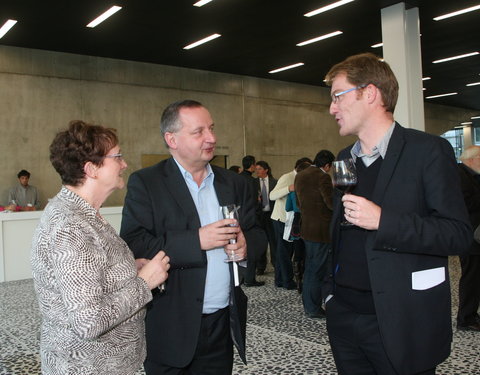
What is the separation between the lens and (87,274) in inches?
58.1

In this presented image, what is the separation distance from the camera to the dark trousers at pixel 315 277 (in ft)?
16.3

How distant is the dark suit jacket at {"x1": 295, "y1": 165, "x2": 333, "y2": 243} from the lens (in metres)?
4.92

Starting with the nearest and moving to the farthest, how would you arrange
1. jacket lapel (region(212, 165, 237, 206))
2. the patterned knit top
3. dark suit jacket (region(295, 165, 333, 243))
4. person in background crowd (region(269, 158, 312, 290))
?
1. the patterned knit top
2. jacket lapel (region(212, 165, 237, 206))
3. dark suit jacket (region(295, 165, 333, 243))
4. person in background crowd (region(269, 158, 312, 290))

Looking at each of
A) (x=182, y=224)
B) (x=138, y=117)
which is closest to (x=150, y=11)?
(x=138, y=117)

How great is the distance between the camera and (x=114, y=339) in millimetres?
1629

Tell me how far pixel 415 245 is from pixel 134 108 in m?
11.4

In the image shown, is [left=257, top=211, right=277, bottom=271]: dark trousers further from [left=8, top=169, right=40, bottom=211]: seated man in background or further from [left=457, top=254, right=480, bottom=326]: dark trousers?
[left=8, top=169, right=40, bottom=211]: seated man in background

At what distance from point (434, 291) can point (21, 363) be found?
3.38m

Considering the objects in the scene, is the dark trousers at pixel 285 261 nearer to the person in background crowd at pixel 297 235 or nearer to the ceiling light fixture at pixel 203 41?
the person in background crowd at pixel 297 235

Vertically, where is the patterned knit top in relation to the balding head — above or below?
below

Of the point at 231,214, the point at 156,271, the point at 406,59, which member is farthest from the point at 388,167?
the point at 406,59

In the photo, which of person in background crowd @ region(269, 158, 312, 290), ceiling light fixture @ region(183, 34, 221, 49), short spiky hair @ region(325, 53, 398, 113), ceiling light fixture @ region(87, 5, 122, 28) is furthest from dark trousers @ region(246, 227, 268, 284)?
ceiling light fixture @ region(183, 34, 221, 49)

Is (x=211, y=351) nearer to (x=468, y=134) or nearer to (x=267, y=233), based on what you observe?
(x=267, y=233)

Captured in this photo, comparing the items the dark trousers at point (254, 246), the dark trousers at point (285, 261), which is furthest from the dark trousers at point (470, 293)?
the dark trousers at point (254, 246)
